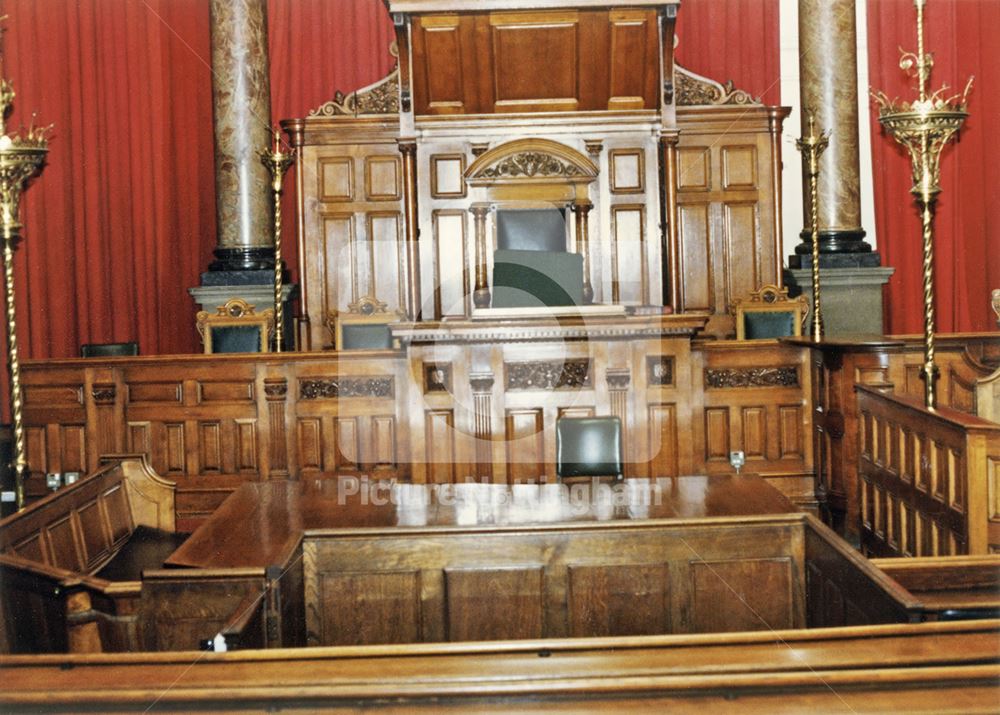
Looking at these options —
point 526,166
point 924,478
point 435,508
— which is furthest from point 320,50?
point 924,478

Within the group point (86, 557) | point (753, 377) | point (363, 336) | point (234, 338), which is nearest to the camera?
point (86, 557)

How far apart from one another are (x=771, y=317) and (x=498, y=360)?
125 inches

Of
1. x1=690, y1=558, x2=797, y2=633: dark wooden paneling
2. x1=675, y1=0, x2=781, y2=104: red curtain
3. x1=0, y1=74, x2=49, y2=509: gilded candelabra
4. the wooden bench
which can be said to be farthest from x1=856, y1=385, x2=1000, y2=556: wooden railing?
x1=675, y1=0, x2=781, y2=104: red curtain

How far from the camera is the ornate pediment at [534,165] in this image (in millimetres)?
9125

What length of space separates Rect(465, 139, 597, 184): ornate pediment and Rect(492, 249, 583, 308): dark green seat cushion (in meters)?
1.85

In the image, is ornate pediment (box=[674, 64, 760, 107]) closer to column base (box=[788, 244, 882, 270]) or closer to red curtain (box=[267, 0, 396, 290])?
column base (box=[788, 244, 882, 270])

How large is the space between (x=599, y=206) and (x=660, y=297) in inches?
34.7

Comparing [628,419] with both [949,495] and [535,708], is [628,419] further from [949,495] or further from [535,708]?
[535,708]

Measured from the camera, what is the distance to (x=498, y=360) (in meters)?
6.23

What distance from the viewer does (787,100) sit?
34.3 feet

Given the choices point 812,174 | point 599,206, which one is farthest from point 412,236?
point 812,174

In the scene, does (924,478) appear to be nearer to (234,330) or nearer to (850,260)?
(850,260)

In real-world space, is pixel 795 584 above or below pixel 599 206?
below

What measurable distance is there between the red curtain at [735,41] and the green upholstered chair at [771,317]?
2509 millimetres
